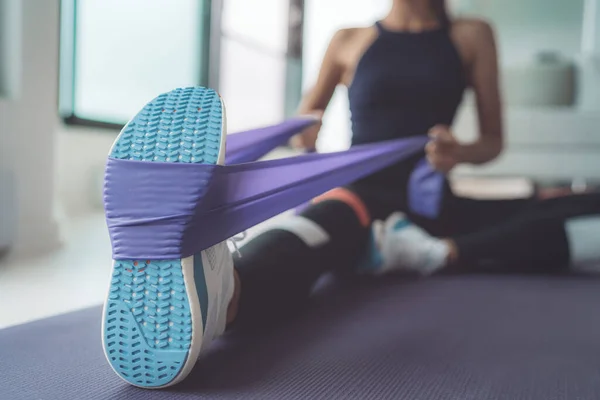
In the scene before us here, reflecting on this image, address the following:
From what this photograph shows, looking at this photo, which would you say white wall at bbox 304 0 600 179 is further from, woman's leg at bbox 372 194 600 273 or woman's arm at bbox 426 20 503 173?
woman's leg at bbox 372 194 600 273

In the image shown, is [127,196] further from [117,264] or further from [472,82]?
[472,82]

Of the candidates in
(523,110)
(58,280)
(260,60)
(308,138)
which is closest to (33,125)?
(58,280)

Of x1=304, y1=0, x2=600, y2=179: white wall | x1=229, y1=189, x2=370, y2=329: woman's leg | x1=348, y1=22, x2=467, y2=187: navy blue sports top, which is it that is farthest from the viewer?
x1=304, y1=0, x2=600, y2=179: white wall

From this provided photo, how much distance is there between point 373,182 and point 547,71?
250 centimetres

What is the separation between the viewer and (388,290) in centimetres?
114

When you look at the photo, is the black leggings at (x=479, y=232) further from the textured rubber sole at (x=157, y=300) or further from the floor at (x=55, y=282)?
the textured rubber sole at (x=157, y=300)

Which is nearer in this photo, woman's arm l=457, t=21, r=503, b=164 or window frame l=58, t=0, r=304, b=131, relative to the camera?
woman's arm l=457, t=21, r=503, b=164

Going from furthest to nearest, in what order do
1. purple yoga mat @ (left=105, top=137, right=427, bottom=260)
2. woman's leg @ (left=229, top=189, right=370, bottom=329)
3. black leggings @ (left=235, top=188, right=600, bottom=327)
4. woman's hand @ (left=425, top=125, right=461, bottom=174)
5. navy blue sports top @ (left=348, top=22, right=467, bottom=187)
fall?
navy blue sports top @ (left=348, top=22, right=467, bottom=187) < woman's hand @ (left=425, top=125, right=461, bottom=174) < black leggings @ (left=235, top=188, right=600, bottom=327) < woman's leg @ (left=229, top=189, right=370, bottom=329) < purple yoga mat @ (left=105, top=137, right=427, bottom=260)

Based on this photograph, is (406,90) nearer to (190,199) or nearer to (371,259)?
(371,259)

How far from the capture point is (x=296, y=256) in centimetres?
90

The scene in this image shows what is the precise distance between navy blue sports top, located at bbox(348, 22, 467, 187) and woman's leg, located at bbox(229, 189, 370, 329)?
23 centimetres

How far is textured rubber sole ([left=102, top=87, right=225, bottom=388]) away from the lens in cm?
56

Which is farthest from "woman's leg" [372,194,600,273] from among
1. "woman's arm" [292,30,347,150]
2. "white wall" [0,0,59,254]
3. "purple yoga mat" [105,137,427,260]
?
"white wall" [0,0,59,254]

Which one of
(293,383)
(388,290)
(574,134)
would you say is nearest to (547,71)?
(574,134)
